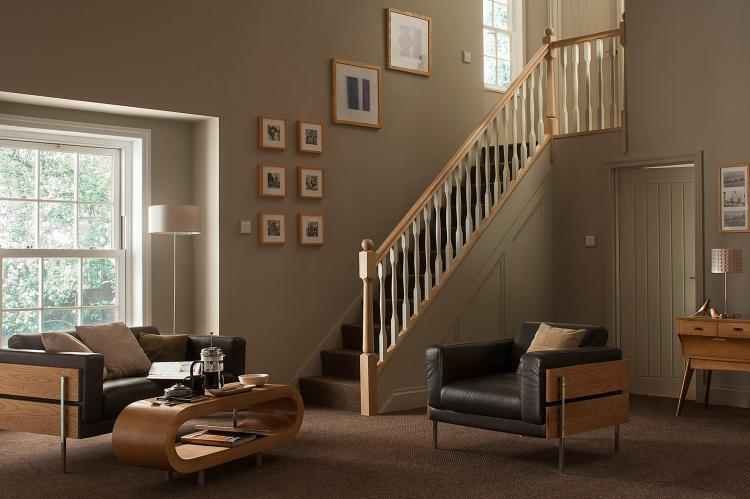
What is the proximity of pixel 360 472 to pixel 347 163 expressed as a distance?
3.65m

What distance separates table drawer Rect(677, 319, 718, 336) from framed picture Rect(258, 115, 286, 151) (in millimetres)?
3583

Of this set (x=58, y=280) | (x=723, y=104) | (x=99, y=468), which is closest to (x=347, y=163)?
(x=58, y=280)

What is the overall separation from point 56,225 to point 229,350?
5.93 ft

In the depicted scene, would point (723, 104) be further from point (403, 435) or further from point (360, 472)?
point (360, 472)

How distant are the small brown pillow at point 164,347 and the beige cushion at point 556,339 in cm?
253

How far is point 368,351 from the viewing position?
6.69m

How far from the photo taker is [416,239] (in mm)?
6961

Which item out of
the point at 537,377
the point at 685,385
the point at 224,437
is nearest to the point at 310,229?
the point at 224,437

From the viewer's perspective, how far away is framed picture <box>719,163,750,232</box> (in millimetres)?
7074

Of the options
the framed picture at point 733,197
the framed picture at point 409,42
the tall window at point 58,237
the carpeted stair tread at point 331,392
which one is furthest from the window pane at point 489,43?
the tall window at point 58,237

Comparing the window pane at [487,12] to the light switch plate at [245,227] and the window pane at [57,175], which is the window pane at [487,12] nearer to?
the light switch plate at [245,227]

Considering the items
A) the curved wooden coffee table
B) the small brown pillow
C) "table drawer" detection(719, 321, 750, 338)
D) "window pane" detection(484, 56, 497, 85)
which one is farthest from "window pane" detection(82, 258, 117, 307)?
"window pane" detection(484, 56, 497, 85)

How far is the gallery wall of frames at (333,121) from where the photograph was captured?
7.34m

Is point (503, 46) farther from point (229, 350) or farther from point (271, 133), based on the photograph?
point (229, 350)
